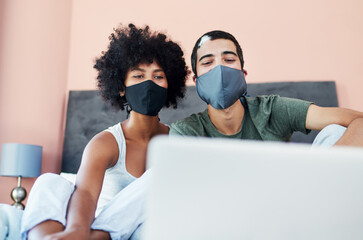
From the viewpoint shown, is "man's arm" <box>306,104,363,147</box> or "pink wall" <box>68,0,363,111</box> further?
"pink wall" <box>68,0,363,111</box>

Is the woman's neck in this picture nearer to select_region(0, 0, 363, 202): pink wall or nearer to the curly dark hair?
the curly dark hair

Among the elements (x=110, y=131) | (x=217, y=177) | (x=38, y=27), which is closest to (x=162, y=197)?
(x=217, y=177)

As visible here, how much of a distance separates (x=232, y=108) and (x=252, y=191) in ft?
3.31

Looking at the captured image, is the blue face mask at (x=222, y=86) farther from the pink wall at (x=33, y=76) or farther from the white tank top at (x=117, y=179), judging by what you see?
the pink wall at (x=33, y=76)

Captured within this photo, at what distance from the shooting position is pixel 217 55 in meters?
1.39

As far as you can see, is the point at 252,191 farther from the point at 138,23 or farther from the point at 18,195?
the point at 138,23

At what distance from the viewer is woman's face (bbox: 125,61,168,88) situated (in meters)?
1.55

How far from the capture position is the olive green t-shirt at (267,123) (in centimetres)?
129

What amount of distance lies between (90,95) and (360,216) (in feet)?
8.31

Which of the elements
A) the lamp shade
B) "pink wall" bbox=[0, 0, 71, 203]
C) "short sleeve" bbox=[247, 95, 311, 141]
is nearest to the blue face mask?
"short sleeve" bbox=[247, 95, 311, 141]

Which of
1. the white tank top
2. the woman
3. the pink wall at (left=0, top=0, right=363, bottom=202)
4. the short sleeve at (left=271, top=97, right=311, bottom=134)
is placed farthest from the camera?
the pink wall at (left=0, top=0, right=363, bottom=202)

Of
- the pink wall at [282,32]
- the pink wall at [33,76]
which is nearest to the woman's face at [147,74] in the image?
the pink wall at [282,32]

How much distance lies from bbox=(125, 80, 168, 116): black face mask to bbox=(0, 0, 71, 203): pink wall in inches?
60.0

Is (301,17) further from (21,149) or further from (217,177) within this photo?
(217,177)
